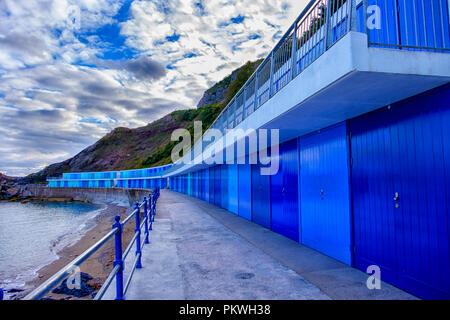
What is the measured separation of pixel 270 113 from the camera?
20.7ft

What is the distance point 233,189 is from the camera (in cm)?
1516

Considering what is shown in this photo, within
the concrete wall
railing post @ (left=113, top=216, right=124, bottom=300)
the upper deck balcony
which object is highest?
the upper deck balcony

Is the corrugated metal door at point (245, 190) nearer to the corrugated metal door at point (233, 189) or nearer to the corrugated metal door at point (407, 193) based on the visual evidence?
the corrugated metal door at point (233, 189)

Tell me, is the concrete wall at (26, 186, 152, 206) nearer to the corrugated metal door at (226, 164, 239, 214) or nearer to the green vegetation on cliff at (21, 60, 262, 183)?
the corrugated metal door at (226, 164, 239, 214)

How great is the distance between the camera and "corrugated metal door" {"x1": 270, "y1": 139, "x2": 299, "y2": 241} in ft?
26.2

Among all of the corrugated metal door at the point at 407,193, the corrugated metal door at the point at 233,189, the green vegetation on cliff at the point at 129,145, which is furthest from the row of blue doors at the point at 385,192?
the green vegetation on cliff at the point at 129,145

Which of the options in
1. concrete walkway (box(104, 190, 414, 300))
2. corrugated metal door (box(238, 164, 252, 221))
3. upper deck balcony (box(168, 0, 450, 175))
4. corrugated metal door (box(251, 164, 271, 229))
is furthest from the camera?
corrugated metal door (box(238, 164, 252, 221))

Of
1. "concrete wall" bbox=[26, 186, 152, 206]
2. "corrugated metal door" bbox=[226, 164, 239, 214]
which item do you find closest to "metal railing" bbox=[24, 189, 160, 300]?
"corrugated metal door" bbox=[226, 164, 239, 214]

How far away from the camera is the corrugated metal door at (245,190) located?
1227 centimetres

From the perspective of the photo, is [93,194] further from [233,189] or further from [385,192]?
[385,192]

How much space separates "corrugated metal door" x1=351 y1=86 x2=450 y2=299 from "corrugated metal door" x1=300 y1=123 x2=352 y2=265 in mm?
383

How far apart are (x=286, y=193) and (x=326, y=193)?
2.13 metres

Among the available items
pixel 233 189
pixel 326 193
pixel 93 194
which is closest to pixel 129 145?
pixel 93 194

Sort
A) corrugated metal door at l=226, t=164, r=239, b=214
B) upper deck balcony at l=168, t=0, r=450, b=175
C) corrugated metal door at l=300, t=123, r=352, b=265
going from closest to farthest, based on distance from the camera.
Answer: upper deck balcony at l=168, t=0, r=450, b=175 < corrugated metal door at l=300, t=123, r=352, b=265 < corrugated metal door at l=226, t=164, r=239, b=214
